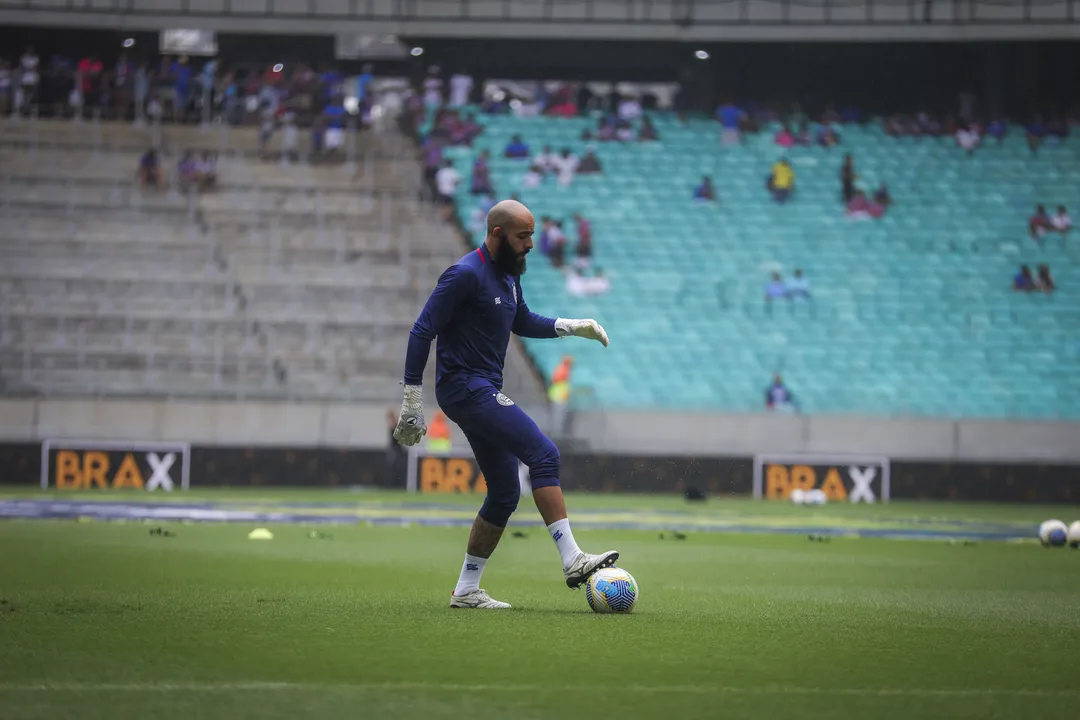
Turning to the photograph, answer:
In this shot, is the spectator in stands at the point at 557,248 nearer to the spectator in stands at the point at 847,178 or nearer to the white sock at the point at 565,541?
the spectator in stands at the point at 847,178

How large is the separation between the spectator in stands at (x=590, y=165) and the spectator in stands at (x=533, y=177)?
107 centimetres

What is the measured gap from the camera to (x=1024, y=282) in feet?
121

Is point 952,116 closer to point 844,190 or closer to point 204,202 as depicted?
→ point 844,190

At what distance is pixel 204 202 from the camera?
123ft

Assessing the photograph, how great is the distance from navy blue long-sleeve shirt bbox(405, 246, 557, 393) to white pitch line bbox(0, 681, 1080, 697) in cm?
314

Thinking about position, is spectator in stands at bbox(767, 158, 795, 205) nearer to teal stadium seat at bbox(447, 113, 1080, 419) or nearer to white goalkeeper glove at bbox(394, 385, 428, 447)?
teal stadium seat at bbox(447, 113, 1080, 419)

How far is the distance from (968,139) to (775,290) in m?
8.64

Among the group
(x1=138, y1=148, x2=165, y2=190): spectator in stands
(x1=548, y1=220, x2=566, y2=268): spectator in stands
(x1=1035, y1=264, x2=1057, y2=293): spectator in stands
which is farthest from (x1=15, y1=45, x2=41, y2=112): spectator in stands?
(x1=1035, y1=264, x2=1057, y2=293): spectator in stands

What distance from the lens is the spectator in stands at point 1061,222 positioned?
38.1m

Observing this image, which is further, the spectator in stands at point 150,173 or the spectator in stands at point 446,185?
the spectator in stands at point 446,185

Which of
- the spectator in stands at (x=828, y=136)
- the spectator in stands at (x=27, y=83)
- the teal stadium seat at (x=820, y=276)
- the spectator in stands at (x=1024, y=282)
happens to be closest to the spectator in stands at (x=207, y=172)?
the spectator in stands at (x=27, y=83)

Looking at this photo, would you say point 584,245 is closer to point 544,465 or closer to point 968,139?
point 968,139

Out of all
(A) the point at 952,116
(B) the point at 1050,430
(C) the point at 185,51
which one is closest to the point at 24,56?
(C) the point at 185,51

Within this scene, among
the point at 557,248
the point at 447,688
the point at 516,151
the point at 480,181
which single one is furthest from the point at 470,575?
the point at 516,151
